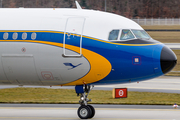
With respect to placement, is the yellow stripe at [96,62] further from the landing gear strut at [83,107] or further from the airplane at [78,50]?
the landing gear strut at [83,107]

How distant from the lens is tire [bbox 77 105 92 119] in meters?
17.2

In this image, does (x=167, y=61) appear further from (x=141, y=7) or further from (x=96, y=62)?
(x=141, y=7)

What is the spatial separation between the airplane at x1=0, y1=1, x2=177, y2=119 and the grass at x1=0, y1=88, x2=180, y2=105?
6.54m

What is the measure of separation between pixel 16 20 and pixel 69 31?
2.45m

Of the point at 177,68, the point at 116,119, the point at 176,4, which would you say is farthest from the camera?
the point at 176,4

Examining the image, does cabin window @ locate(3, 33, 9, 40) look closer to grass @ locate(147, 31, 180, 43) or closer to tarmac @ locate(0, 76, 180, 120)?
tarmac @ locate(0, 76, 180, 120)

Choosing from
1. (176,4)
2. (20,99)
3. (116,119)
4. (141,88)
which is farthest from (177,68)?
(176,4)

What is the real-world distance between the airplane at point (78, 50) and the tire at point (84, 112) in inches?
43.4

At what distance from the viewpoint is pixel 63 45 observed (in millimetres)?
16250

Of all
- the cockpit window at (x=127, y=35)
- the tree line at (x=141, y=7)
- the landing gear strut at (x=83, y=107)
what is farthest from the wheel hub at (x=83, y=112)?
the tree line at (x=141, y=7)

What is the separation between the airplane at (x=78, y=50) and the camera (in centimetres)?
1611

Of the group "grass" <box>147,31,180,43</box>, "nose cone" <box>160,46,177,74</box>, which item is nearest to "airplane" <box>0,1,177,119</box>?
"nose cone" <box>160,46,177,74</box>

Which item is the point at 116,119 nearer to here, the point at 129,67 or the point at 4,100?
the point at 129,67

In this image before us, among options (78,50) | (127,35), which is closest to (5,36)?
(78,50)
